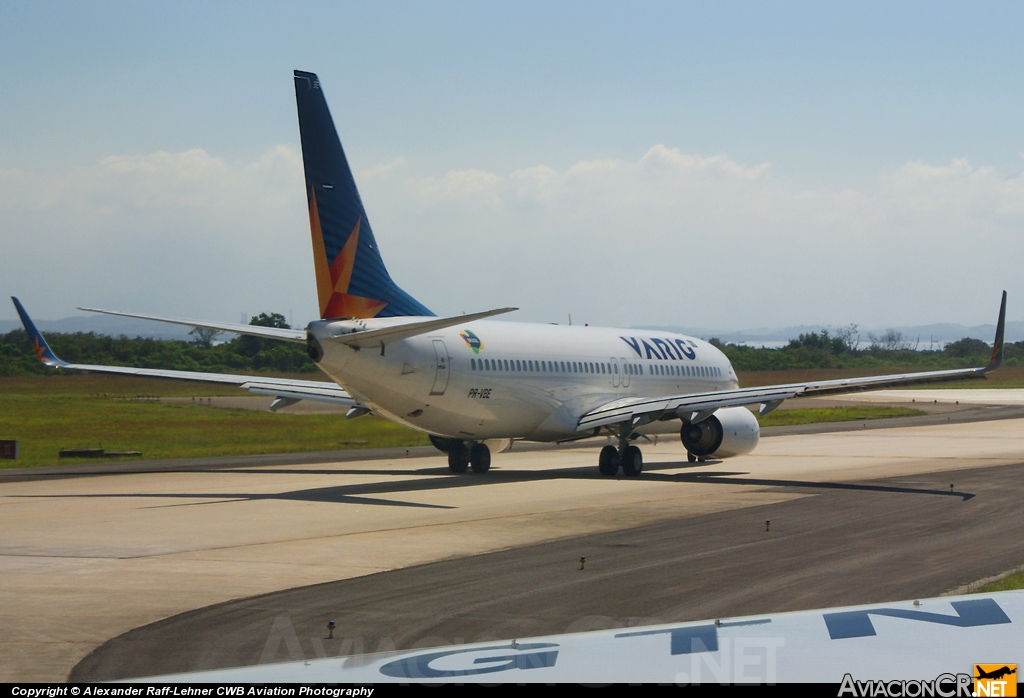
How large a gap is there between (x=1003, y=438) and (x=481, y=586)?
3671 cm

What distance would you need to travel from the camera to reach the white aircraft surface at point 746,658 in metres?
4.33

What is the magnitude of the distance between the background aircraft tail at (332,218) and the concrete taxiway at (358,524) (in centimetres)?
427

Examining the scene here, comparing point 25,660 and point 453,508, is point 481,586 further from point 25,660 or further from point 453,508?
point 453,508

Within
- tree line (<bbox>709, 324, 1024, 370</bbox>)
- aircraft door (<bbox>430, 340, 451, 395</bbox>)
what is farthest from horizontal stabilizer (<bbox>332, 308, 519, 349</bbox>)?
tree line (<bbox>709, 324, 1024, 370</bbox>)

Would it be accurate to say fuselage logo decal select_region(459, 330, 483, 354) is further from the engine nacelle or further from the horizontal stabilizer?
the engine nacelle

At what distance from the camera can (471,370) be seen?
1063 inches

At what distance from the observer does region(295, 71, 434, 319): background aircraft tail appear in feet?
78.5

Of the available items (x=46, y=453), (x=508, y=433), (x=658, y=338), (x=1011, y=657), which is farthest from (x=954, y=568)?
(x=46, y=453)

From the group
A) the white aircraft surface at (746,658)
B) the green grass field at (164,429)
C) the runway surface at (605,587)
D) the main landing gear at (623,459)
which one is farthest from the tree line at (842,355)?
the white aircraft surface at (746,658)

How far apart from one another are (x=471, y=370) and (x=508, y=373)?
1.67 meters

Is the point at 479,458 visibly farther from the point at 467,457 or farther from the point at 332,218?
the point at 332,218

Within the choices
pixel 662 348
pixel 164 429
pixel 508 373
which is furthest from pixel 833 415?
pixel 508 373

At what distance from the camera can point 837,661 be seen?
4.53 metres

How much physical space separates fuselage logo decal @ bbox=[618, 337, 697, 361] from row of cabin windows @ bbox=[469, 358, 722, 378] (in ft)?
1.13
